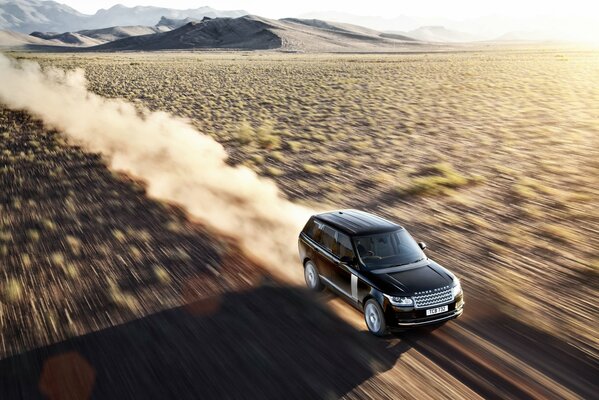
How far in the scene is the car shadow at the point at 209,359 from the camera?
6734mm

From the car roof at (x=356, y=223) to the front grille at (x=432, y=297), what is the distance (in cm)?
154

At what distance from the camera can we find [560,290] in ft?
31.1

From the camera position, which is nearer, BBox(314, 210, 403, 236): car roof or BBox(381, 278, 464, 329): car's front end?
BBox(381, 278, 464, 329): car's front end

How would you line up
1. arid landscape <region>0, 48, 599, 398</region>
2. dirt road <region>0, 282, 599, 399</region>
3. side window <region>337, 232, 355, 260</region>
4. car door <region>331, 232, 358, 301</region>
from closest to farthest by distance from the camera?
1. dirt road <region>0, 282, 599, 399</region>
2. arid landscape <region>0, 48, 599, 398</region>
3. car door <region>331, 232, 358, 301</region>
4. side window <region>337, 232, 355, 260</region>

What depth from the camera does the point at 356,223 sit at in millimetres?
9266

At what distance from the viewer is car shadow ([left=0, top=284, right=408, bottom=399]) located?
22.1 ft

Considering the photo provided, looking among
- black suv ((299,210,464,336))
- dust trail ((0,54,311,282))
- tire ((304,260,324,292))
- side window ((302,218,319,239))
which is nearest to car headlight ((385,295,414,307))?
black suv ((299,210,464,336))

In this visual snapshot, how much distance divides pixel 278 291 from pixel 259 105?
95.7 ft

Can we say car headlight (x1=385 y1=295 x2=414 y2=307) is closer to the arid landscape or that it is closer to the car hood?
the car hood

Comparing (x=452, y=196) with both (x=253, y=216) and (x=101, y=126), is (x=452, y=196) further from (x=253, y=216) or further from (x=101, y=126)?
(x=101, y=126)

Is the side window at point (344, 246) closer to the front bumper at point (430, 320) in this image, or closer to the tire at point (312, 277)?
the tire at point (312, 277)

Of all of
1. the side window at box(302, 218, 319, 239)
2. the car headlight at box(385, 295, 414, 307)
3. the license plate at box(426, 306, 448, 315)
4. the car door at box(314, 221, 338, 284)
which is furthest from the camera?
the side window at box(302, 218, 319, 239)

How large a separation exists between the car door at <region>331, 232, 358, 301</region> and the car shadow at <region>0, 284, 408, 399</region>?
47 cm

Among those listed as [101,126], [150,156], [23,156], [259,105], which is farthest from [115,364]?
[259,105]
